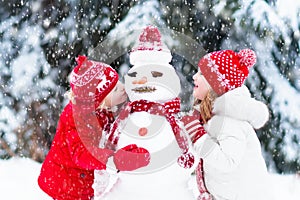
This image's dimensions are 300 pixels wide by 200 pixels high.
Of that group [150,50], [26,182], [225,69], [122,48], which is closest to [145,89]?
[150,50]

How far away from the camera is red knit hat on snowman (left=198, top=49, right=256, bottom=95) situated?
8.07 ft

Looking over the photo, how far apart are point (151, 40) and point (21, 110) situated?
146 inches

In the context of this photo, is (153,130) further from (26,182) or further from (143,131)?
(26,182)

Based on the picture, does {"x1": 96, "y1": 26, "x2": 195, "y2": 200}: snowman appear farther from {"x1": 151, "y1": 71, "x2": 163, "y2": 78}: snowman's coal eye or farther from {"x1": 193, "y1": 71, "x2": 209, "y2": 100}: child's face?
{"x1": 193, "y1": 71, "x2": 209, "y2": 100}: child's face

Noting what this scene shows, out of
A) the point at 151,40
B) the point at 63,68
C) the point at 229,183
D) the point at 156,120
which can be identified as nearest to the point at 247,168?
the point at 229,183

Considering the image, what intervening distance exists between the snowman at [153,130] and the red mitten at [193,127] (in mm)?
39

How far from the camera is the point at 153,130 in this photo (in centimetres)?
235

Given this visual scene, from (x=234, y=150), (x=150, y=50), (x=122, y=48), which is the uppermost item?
(x=150, y=50)

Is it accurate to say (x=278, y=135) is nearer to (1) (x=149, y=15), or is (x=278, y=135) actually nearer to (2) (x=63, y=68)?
(1) (x=149, y=15)

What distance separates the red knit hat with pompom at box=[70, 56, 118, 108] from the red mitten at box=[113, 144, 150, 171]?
33 cm

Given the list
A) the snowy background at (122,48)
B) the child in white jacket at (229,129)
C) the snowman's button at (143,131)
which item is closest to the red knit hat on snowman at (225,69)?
the child in white jacket at (229,129)

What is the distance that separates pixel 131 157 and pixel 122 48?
2.40 metres

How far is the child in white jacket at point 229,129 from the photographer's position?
237 centimetres

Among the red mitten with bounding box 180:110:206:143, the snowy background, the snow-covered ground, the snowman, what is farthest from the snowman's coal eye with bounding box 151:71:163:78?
the snow-covered ground
